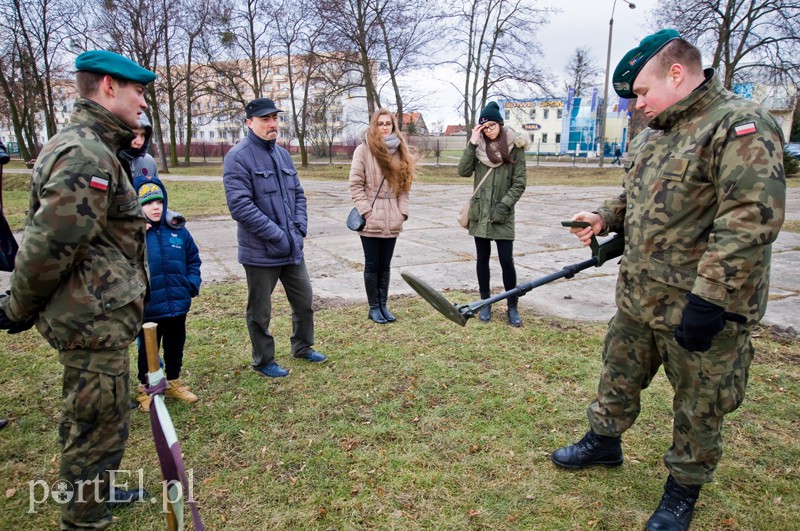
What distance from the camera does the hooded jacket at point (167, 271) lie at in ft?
11.2

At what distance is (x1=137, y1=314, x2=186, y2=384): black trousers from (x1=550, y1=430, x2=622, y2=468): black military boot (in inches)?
101

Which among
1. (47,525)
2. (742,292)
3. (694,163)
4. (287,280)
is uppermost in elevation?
(694,163)

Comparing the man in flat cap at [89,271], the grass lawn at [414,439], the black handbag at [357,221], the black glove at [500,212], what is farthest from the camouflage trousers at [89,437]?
the black glove at [500,212]

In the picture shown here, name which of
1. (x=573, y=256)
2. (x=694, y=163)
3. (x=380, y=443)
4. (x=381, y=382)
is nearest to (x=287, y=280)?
(x=381, y=382)

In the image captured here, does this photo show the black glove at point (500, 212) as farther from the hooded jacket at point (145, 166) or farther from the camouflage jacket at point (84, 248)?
the camouflage jacket at point (84, 248)

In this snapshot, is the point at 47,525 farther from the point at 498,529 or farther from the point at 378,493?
the point at 498,529

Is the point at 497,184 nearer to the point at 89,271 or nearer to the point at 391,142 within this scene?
→ the point at 391,142

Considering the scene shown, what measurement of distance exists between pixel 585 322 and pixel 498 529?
3.07 meters

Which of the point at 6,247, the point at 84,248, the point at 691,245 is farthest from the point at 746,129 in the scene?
the point at 6,247

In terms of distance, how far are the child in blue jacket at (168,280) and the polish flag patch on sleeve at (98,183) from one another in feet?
4.58

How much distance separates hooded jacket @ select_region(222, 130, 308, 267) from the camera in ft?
12.3

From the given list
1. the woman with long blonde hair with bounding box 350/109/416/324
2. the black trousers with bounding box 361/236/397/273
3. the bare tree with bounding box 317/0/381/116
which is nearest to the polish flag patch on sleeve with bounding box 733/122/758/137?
the woman with long blonde hair with bounding box 350/109/416/324

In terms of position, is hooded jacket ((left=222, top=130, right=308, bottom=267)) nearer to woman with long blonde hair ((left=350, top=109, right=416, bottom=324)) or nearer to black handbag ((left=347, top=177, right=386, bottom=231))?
black handbag ((left=347, top=177, right=386, bottom=231))

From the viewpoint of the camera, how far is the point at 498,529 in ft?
8.09
